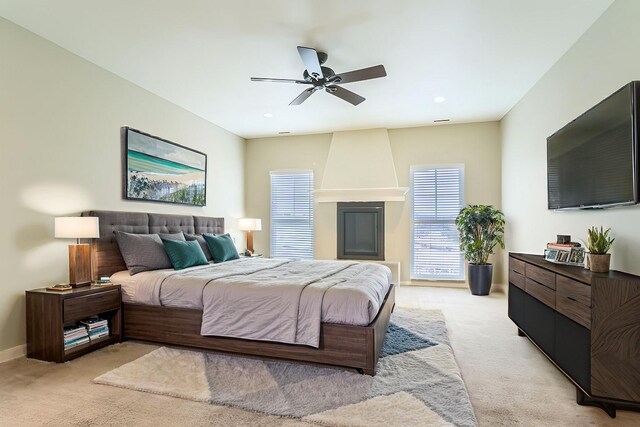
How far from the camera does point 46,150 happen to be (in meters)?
3.23

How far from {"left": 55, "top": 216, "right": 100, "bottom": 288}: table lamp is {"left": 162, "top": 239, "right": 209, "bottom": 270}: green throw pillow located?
82 centimetres

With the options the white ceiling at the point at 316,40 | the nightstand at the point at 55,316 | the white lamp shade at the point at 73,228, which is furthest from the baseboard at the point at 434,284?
the white lamp shade at the point at 73,228

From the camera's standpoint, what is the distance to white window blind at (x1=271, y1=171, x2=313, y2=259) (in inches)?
272

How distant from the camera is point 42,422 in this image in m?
2.03

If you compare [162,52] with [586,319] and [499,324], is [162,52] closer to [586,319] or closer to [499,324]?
[586,319]

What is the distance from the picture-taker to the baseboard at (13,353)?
2.88 m

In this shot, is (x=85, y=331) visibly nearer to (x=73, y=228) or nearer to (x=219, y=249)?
(x=73, y=228)

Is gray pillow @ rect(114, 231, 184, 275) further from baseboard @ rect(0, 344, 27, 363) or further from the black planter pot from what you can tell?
Result: the black planter pot

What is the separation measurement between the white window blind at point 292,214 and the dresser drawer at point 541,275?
14.0 ft

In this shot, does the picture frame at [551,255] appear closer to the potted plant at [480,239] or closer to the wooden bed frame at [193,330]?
the wooden bed frame at [193,330]

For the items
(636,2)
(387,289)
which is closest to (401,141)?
(387,289)

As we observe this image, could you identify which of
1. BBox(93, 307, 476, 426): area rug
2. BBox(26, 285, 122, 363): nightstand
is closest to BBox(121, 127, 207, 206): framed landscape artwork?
BBox(26, 285, 122, 363): nightstand

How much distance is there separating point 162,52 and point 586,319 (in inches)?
166

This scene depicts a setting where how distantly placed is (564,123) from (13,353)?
18.3 ft
